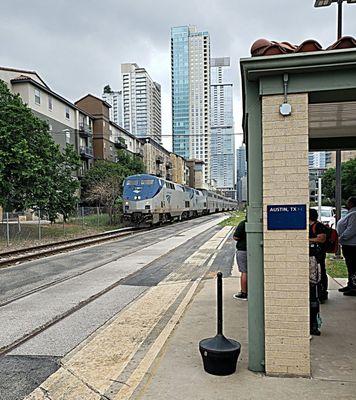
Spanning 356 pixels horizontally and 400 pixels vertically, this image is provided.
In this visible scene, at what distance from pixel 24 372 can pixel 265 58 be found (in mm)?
4311

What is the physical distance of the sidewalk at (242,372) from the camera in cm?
412

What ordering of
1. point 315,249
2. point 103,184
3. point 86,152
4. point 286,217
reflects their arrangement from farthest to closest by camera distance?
1. point 86,152
2. point 103,184
3. point 315,249
4. point 286,217

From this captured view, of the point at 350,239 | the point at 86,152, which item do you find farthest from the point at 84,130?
the point at 350,239

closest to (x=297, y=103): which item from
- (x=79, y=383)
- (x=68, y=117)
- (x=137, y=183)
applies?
(x=79, y=383)

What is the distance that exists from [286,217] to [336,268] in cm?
774

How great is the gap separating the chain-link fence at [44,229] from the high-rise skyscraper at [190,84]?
10.8 m

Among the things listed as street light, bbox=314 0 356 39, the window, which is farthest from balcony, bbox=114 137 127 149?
street light, bbox=314 0 356 39

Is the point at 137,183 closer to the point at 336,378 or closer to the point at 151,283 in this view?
the point at 151,283

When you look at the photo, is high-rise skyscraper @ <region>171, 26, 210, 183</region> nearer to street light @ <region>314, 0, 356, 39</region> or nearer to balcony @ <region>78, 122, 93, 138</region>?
balcony @ <region>78, 122, 93, 138</region>

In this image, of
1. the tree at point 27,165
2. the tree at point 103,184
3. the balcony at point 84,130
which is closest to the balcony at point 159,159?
the tree at point 103,184

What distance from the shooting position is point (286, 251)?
14.8ft

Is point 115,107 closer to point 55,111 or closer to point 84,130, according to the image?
point 84,130

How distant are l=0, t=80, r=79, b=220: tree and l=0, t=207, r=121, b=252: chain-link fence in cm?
101

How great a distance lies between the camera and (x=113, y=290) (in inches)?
389
